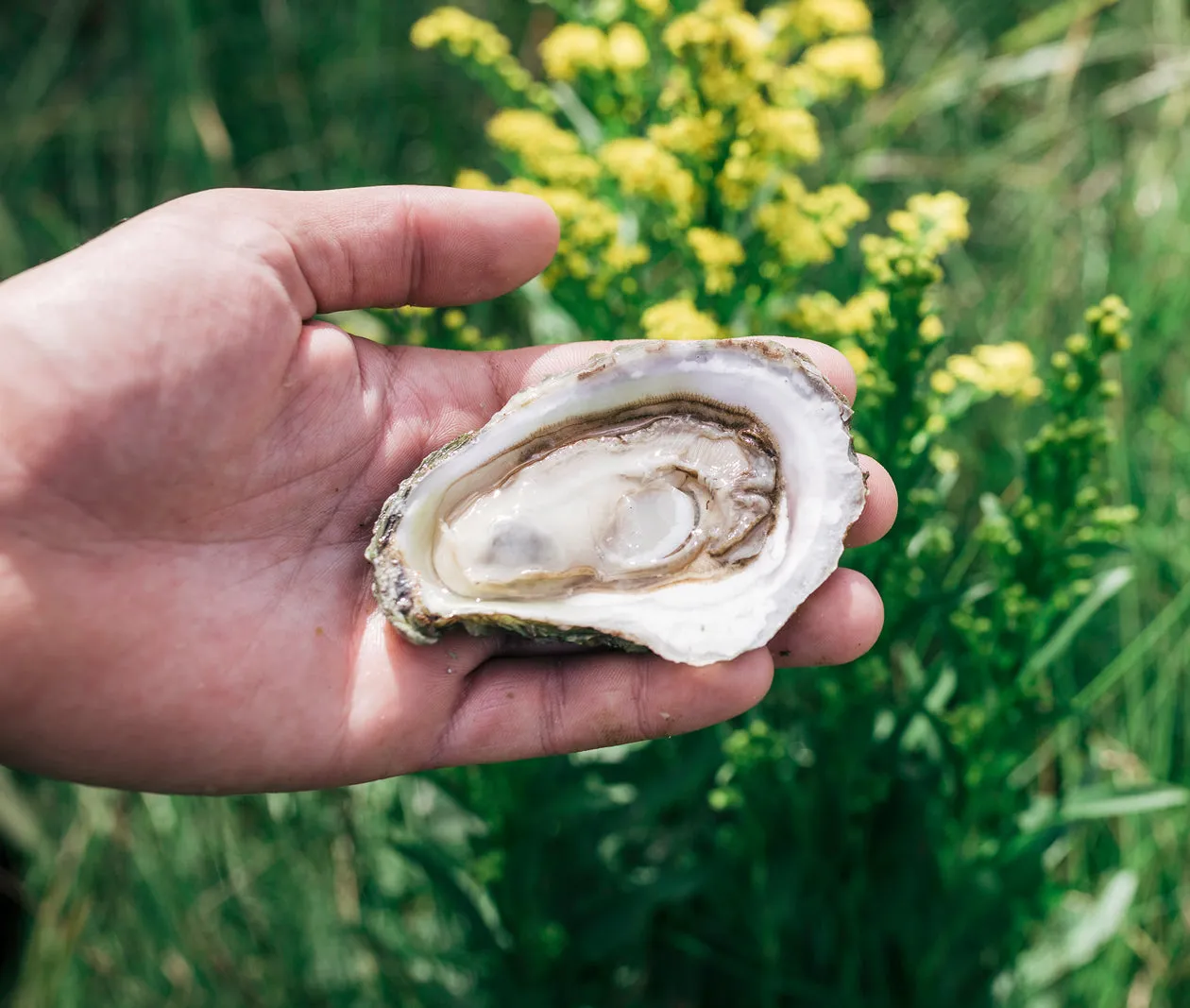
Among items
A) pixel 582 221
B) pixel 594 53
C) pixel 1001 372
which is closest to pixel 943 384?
pixel 1001 372

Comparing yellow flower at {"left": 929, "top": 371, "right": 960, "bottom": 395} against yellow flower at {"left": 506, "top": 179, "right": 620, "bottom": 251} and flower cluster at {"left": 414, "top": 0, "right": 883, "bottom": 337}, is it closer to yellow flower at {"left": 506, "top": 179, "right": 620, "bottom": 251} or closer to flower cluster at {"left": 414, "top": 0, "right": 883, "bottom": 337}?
flower cluster at {"left": 414, "top": 0, "right": 883, "bottom": 337}

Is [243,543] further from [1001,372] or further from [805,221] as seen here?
[1001,372]

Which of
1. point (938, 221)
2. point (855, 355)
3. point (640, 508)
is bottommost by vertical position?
point (640, 508)

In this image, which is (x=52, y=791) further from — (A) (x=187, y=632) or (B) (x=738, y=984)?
(B) (x=738, y=984)

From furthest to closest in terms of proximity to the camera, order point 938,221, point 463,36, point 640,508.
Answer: point 463,36, point 640,508, point 938,221

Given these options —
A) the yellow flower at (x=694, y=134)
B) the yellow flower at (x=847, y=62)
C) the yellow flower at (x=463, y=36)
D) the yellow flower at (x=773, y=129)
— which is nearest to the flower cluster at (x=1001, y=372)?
the yellow flower at (x=773, y=129)

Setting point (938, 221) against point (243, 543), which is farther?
point (243, 543)

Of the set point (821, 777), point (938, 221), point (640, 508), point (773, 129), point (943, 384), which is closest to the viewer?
point (938, 221)

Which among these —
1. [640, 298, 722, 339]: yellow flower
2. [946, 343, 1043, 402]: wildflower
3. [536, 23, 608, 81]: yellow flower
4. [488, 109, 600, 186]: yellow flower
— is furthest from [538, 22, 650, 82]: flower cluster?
[946, 343, 1043, 402]: wildflower
